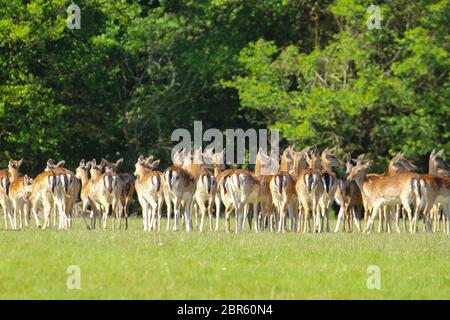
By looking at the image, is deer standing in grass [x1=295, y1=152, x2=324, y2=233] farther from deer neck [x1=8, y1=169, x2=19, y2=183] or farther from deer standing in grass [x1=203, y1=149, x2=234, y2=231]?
deer neck [x1=8, y1=169, x2=19, y2=183]

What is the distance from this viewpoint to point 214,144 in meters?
37.8

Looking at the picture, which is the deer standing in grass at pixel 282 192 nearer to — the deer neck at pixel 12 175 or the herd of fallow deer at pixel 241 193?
the herd of fallow deer at pixel 241 193

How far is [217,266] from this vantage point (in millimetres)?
16453

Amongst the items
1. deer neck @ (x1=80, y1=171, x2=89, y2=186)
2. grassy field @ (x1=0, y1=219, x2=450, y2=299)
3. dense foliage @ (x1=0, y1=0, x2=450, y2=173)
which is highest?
dense foliage @ (x1=0, y1=0, x2=450, y2=173)

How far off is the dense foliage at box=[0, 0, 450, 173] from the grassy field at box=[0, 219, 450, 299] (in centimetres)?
1436

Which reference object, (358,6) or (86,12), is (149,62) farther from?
(358,6)

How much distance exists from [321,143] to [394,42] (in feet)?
13.2

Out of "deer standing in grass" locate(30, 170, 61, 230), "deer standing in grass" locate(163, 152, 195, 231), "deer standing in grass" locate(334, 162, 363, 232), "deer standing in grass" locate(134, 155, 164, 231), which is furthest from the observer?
"deer standing in grass" locate(334, 162, 363, 232)

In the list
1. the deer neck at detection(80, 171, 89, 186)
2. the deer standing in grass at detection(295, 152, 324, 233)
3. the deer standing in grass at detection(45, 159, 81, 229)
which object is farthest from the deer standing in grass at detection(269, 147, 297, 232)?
the deer neck at detection(80, 171, 89, 186)

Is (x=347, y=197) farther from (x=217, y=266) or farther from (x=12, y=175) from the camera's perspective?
(x=217, y=266)

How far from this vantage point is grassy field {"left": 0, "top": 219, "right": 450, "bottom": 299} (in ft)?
48.1

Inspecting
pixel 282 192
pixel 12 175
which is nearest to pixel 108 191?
pixel 12 175

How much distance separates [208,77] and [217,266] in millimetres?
22224
